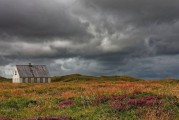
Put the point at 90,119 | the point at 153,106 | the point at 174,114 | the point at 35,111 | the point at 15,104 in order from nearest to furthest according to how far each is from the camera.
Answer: the point at 90,119
the point at 174,114
the point at 153,106
the point at 35,111
the point at 15,104

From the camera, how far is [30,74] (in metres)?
116

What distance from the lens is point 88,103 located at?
21.3m

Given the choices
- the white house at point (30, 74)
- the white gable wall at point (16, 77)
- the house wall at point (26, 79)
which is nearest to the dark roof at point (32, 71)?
the white house at point (30, 74)

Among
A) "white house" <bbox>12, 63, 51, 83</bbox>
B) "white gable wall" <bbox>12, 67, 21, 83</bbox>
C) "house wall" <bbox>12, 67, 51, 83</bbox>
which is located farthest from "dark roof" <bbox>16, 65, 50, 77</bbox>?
"white gable wall" <bbox>12, 67, 21, 83</bbox>

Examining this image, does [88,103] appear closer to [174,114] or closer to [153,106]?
[153,106]

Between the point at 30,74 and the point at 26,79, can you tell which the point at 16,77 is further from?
the point at 30,74

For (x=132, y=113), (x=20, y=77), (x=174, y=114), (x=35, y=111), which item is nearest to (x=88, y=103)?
(x=35, y=111)

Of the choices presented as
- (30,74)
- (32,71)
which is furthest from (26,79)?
(32,71)

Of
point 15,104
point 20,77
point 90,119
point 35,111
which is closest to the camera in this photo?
point 90,119

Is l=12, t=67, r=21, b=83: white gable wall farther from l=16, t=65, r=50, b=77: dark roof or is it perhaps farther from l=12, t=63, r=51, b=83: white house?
l=16, t=65, r=50, b=77: dark roof

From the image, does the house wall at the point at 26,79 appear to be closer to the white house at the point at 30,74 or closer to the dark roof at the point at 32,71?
the white house at the point at 30,74

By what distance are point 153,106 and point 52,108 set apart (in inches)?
248

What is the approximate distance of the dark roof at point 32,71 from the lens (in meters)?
115

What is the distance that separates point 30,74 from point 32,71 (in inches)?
62.7
